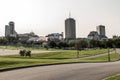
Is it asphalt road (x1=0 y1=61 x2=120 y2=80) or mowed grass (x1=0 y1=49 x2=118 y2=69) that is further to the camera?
mowed grass (x1=0 y1=49 x2=118 y2=69)

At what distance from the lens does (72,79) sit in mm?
19219

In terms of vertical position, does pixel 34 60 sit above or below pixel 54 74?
above

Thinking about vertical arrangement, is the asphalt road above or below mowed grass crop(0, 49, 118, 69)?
below

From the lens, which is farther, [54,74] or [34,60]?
[34,60]

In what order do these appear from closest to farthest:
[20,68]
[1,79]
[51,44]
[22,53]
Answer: [1,79], [20,68], [22,53], [51,44]

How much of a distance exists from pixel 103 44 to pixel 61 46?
3070 centimetres

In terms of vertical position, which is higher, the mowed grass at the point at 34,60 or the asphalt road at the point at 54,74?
the mowed grass at the point at 34,60

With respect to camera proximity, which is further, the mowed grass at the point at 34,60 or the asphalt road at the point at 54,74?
the mowed grass at the point at 34,60

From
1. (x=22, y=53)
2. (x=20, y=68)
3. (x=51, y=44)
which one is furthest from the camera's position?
(x=51, y=44)

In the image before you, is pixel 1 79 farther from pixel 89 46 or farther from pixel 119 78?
pixel 89 46

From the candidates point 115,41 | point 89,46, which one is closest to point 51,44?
point 89,46

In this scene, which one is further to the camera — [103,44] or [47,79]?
[103,44]

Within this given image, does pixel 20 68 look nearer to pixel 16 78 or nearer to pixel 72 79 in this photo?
pixel 16 78

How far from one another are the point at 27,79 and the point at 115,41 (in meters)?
169
